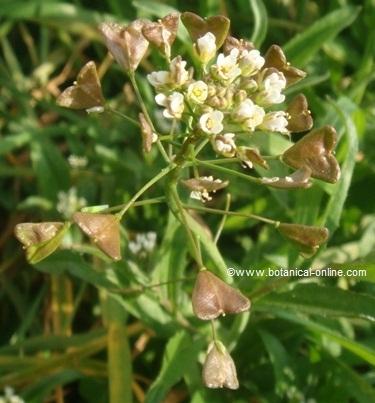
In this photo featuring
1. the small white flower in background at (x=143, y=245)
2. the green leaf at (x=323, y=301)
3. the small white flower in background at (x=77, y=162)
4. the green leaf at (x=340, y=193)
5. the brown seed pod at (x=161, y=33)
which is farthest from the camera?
the small white flower in background at (x=77, y=162)

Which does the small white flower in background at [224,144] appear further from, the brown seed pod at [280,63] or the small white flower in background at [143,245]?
the small white flower in background at [143,245]

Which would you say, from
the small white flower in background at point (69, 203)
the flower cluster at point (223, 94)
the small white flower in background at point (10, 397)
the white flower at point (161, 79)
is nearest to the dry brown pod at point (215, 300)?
the flower cluster at point (223, 94)

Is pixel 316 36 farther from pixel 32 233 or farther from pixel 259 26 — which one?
pixel 32 233

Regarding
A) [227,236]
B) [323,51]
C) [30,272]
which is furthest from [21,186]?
[323,51]

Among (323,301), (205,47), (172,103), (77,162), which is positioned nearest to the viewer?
(172,103)

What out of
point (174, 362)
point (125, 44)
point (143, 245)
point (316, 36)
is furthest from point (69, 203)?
point (125, 44)

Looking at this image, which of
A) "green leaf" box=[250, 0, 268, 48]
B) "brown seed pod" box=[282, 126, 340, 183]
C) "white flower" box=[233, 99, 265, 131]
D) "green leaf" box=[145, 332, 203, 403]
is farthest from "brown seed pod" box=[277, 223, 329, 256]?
"green leaf" box=[250, 0, 268, 48]

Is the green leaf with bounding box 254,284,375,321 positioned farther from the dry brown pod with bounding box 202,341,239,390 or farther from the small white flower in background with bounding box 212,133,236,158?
the small white flower in background with bounding box 212,133,236,158
